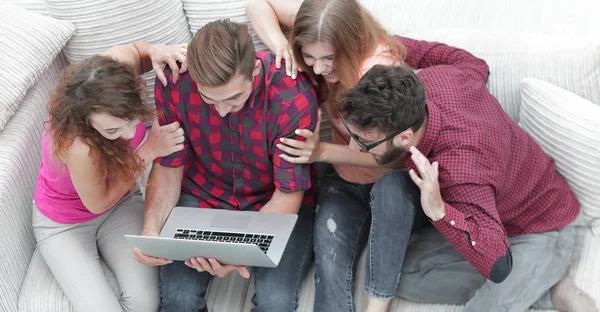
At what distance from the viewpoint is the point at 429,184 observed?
65.9 inches

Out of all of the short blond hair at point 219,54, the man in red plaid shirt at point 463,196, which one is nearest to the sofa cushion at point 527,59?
the man in red plaid shirt at point 463,196

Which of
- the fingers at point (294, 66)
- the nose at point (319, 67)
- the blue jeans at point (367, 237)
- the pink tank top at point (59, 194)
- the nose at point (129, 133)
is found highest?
the nose at point (319, 67)

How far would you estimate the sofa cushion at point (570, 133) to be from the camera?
1881 millimetres

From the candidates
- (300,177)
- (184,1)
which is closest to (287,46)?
(300,177)

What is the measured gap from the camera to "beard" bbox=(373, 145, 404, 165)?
5.80ft

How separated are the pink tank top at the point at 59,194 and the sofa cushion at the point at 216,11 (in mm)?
461

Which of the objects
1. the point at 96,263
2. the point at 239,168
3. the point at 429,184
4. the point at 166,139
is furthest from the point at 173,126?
the point at 429,184

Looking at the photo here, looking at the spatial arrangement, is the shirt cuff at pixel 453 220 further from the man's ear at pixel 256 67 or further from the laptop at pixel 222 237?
the man's ear at pixel 256 67

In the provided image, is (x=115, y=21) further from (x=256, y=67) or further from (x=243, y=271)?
(x=243, y=271)

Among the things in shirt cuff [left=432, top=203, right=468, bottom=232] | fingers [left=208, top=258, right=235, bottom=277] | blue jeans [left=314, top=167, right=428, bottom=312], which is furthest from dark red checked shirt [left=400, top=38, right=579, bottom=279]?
fingers [left=208, top=258, right=235, bottom=277]

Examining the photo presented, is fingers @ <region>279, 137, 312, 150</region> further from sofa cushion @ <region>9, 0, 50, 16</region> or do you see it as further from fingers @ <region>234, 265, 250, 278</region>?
sofa cushion @ <region>9, 0, 50, 16</region>

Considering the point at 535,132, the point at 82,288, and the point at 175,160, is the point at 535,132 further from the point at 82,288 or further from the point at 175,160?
the point at 82,288

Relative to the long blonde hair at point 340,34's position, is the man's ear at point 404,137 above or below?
below

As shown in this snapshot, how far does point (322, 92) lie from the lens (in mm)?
1954
